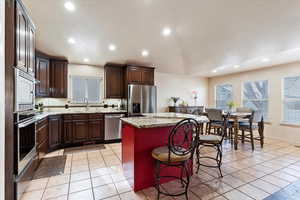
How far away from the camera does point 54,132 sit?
352cm

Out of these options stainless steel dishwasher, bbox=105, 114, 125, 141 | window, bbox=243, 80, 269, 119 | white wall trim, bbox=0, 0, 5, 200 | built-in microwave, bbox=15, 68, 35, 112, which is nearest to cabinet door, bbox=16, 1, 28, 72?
built-in microwave, bbox=15, 68, 35, 112

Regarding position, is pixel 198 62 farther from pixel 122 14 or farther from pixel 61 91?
pixel 61 91

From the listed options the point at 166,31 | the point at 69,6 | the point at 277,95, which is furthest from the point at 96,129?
the point at 277,95

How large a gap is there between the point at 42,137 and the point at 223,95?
21.4ft

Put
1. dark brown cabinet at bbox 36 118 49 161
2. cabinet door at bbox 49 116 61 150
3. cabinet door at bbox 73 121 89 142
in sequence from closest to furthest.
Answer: dark brown cabinet at bbox 36 118 49 161 < cabinet door at bbox 49 116 61 150 < cabinet door at bbox 73 121 89 142

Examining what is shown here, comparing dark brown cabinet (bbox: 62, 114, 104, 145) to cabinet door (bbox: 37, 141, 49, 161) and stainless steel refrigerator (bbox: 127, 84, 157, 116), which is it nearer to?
cabinet door (bbox: 37, 141, 49, 161)

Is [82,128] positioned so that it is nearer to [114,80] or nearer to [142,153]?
[114,80]

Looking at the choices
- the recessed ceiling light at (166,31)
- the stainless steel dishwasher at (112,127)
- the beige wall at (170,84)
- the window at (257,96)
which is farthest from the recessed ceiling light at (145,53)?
the window at (257,96)

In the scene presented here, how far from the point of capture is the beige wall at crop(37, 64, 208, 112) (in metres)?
4.60

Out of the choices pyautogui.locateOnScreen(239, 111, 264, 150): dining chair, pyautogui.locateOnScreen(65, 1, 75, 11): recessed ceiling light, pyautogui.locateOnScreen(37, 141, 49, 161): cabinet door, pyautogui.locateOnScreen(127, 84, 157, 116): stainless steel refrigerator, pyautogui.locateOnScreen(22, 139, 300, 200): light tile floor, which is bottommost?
pyautogui.locateOnScreen(22, 139, 300, 200): light tile floor

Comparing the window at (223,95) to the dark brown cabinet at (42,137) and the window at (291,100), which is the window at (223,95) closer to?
the window at (291,100)

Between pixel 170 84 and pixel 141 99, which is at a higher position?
pixel 170 84

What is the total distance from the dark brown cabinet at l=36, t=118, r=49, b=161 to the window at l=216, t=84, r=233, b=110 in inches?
248

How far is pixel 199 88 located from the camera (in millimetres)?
6746
